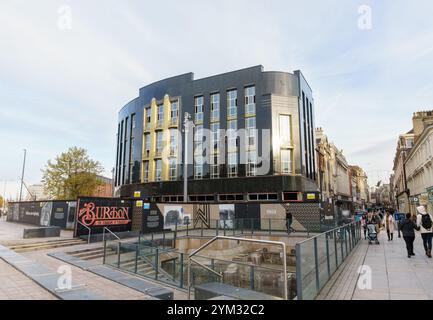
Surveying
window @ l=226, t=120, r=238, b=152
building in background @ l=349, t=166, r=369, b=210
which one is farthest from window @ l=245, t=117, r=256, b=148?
building in background @ l=349, t=166, r=369, b=210

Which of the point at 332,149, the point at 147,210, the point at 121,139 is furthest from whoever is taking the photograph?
the point at 332,149

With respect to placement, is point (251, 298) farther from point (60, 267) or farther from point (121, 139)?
point (121, 139)

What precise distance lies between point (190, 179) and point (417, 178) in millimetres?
28828

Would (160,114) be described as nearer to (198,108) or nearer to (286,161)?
(198,108)

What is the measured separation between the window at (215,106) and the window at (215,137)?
2.73 feet

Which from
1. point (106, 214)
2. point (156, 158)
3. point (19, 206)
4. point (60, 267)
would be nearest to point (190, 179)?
point (156, 158)

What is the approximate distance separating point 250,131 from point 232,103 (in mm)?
4704

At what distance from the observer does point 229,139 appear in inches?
1352

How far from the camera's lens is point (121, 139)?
153 ft

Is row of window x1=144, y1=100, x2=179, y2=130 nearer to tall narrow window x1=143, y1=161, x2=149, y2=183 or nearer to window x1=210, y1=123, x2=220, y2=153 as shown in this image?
tall narrow window x1=143, y1=161, x2=149, y2=183

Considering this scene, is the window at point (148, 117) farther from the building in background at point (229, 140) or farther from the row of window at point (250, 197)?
the row of window at point (250, 197)

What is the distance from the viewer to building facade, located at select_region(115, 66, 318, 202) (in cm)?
3162

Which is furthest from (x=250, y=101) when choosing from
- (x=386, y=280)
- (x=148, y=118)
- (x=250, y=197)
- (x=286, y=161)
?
(x=386, y=280)

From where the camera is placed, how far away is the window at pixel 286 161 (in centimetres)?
3146
